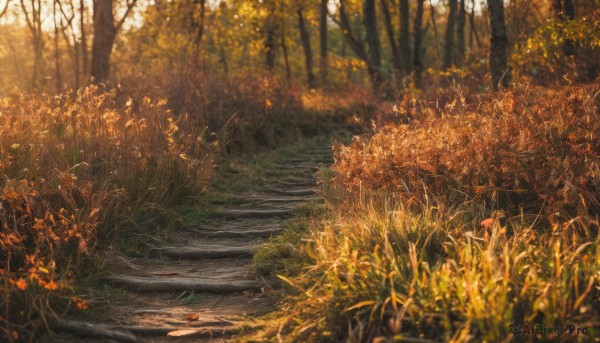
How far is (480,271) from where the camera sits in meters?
4.02

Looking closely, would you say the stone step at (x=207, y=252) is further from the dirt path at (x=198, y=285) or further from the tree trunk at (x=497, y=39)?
the tree trunk at (x=497, y=39)

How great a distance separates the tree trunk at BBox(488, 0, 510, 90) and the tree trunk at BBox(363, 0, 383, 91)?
845cm

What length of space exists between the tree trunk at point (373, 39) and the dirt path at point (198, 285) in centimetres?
1207

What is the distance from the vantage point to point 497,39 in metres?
10.3

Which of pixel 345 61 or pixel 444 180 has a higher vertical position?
pixel 345 61

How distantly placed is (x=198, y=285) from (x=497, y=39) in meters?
7.32

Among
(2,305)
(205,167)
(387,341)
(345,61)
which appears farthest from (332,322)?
(345,61)

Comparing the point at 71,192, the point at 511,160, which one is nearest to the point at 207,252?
the point at 71,192

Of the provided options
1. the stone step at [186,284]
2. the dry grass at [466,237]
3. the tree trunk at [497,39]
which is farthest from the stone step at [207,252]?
the tree trunk at [497,39]

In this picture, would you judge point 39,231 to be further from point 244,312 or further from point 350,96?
point 350,96

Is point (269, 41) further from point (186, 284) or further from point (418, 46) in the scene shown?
point (186, 284)

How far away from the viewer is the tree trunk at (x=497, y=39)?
10.2 meters

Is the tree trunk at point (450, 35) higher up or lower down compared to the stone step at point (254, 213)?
higher up

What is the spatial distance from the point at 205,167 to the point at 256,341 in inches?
175
